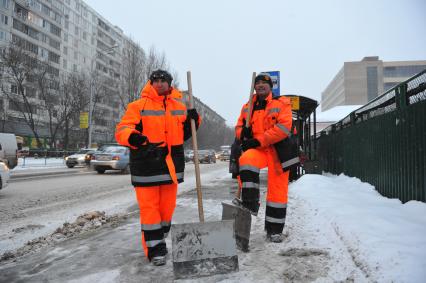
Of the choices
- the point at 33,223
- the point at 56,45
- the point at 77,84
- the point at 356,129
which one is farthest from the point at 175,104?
the point at 56,45

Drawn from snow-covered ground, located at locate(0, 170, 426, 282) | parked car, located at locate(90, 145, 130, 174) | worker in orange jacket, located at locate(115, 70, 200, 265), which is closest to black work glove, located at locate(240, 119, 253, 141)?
worker in orange jacket, located at locate(115, 70, 200, 265)

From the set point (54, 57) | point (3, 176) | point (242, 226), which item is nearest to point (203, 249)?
point (242, 226)

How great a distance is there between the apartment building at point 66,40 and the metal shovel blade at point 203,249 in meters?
36.8

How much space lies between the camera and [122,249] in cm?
375

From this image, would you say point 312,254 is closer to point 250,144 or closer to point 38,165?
point 250,144

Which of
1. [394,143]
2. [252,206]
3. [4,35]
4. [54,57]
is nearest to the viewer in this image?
[252,206]

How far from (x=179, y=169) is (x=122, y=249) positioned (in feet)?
3.73

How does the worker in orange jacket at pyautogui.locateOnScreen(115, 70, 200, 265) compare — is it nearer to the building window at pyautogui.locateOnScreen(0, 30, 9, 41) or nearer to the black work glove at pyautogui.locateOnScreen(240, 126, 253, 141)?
the black work glove at pyautogui.locateOnScreen(240, 126, 253, 141)

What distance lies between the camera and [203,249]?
2926mm

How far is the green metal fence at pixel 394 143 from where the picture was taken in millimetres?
4660

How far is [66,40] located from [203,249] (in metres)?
71.1

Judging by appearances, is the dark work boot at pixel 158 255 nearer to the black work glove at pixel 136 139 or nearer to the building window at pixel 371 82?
the black work glove at pixel 136 139

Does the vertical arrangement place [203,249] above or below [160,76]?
below

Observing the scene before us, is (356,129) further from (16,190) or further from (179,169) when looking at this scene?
(16,190)
